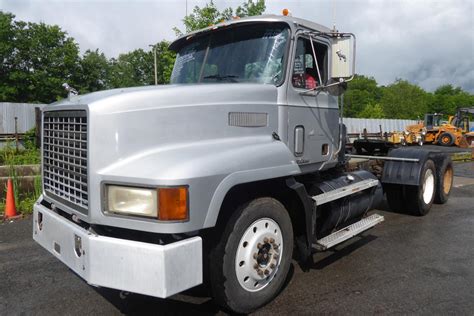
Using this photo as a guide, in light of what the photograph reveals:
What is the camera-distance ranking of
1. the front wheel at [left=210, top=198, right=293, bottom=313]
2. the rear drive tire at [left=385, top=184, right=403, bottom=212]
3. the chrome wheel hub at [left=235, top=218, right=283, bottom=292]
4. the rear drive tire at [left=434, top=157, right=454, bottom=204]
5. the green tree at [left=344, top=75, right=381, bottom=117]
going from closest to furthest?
the front wheel at [left=210, top=198, right=293, bottom=313] → the chrome wheel hub at [left=235, top=218, right=283, bottom=292] → the rear drive tire at [left=385, top=184, right=403, bottom=212] → the rear drive tire at [left=434, top=157, right=454, bottom=204] → the green tree at [left=344, top=75, right=381, bottom=117]

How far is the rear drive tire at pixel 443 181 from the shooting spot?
24.7 feet

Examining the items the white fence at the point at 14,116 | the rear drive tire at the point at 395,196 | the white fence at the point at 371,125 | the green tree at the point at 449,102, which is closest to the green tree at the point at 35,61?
the white fence at the point at 14,116

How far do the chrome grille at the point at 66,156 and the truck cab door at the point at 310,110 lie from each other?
6.69 feet

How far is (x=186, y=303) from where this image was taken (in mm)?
3676

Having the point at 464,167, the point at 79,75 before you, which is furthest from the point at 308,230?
the point at 79,75

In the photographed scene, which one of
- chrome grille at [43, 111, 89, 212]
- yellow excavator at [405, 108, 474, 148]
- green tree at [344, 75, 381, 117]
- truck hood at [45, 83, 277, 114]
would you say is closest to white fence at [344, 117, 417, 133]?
yellow excavator at [405, 108, 474, 148]

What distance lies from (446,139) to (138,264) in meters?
31.1

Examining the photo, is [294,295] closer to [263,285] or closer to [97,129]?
[263,285]

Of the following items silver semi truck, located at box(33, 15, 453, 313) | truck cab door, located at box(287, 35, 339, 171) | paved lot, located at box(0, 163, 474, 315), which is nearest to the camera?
silver semi truck, located at box(33, 15, 453, 313)

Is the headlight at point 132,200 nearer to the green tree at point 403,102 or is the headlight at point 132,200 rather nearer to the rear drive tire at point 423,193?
the rear drive tire at point 423,193

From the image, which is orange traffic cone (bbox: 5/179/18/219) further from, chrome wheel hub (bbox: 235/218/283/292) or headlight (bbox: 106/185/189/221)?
chrome wheel hub (bbox: 235/218/283/292)

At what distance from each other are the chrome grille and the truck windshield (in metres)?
1.55

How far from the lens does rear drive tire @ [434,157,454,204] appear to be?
7519 mm

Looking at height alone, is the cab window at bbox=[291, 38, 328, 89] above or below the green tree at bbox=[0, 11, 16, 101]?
below
